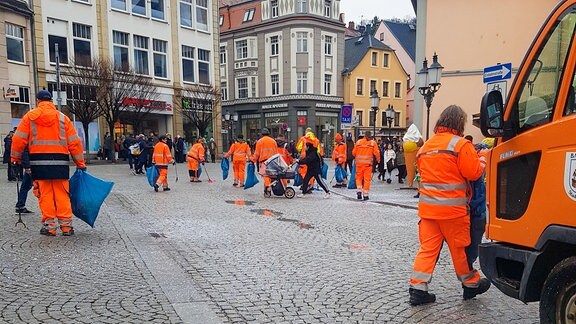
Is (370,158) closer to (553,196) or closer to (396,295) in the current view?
(396,295)

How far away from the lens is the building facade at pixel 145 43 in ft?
90.7

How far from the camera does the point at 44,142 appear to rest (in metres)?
6.47

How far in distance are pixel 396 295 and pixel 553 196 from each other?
1.97 metres

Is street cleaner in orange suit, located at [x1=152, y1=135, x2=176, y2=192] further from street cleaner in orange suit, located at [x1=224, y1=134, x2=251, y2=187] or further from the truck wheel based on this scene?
the truck wheel

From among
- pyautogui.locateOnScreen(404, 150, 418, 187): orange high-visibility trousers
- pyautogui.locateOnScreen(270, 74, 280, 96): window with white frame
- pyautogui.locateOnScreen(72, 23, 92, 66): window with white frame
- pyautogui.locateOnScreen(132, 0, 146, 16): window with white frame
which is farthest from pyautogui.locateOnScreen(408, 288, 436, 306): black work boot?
pyautogui.locateOnScreen(270, 74, 280, 96): window with white frame

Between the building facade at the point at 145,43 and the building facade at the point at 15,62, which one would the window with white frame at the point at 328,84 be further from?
the building facade at the point at 15,62

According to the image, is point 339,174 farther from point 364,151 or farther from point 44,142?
point 44,142

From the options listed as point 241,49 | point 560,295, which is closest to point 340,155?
point 560,295

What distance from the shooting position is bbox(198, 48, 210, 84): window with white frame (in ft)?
120

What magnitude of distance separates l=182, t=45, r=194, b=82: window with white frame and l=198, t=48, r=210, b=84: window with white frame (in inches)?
29.0

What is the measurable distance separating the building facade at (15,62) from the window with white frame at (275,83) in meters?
24.1

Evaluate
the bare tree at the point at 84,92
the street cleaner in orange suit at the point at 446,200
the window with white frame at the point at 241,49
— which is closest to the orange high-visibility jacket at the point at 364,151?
the street cleaner in orange suit at the point at 446,200

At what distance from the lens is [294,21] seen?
1727 inches

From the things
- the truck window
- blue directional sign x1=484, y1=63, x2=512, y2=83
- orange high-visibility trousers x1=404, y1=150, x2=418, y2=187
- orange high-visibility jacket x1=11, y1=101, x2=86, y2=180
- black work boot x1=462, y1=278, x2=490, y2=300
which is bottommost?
black work boot x1=462, y1=278, x2=490, y2=300
